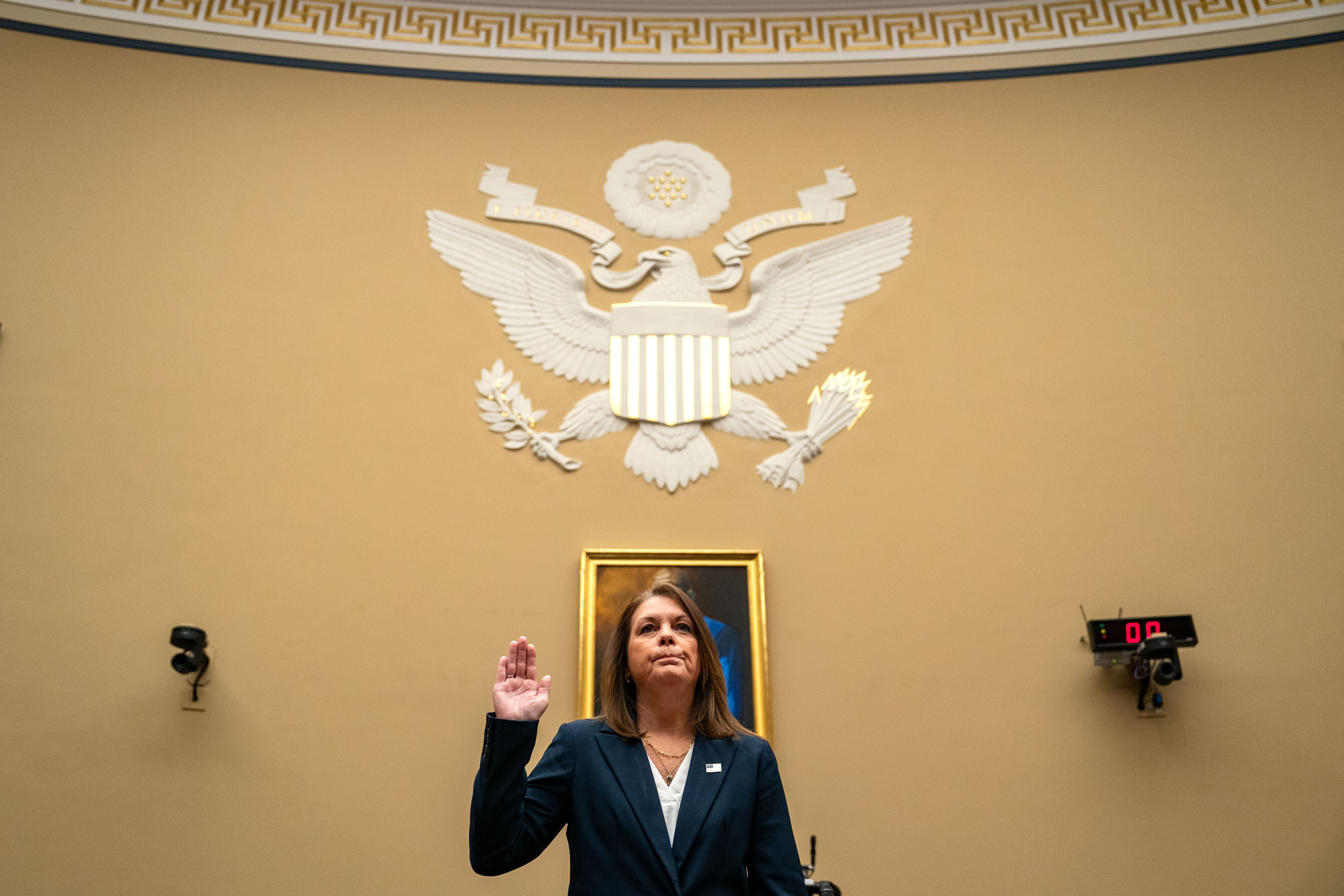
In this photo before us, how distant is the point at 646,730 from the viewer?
2.33 m

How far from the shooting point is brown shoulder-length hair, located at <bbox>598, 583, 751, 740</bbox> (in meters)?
2.33

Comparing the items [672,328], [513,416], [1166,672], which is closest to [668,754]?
[1166,672]

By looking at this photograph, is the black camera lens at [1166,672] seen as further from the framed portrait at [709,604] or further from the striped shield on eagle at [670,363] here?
the striped shield on eagle at [670,363]

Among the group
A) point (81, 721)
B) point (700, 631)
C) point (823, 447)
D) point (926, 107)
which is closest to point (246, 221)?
point (81, 721)

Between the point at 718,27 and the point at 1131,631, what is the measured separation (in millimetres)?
4781

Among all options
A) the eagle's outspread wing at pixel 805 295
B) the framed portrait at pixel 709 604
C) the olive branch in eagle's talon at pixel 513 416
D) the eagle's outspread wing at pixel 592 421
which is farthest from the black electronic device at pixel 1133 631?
the olive branch in eagle's talon at pixel 513 416

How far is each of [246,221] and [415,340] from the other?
131 cm

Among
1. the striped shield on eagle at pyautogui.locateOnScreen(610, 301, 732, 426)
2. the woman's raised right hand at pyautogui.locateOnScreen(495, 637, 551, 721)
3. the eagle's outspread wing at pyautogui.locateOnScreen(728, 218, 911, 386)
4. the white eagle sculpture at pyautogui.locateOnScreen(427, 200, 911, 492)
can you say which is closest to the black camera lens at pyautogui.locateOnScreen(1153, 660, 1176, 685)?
the white eagle sculpture at pyautogui.locateOnScreen(427, 200, 911, 492)

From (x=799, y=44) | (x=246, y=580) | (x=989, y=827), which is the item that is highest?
(x=799, y=44)

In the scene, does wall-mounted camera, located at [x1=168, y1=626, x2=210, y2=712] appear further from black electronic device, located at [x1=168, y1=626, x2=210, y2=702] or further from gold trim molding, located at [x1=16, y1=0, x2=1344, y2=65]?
gold trim molding, located at [x1=16, y1=0, x2=1344, y2=65]

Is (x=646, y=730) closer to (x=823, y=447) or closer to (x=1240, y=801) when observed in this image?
(x=823, y=447)

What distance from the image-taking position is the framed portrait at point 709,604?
→ 530cm

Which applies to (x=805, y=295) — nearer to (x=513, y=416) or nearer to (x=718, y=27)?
(x=513, y=416)

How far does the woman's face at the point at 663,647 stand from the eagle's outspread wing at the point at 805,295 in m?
3.70
